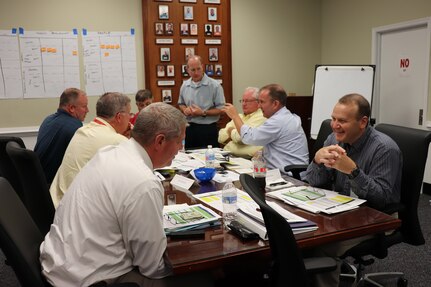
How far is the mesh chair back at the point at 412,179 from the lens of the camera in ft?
6.95

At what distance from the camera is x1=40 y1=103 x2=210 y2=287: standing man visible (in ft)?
4.42

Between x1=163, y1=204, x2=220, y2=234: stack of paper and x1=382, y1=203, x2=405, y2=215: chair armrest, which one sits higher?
x1=163, y1=204, x2=220, y2=234: stack of paper

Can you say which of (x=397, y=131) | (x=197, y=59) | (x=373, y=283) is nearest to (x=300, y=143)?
(x=397, y=131)

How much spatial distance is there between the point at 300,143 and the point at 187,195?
1.29 m

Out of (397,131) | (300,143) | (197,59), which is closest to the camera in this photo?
(397,131)

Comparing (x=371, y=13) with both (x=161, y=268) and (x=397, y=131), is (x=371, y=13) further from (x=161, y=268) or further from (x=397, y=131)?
(x=161, y=268)

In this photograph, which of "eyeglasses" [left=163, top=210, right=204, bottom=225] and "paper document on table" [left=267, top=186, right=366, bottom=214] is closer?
"eyeglasses" [left=163, top=210, right=204, bottom=225]

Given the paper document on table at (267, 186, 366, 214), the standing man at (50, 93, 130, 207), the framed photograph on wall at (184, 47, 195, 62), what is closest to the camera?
the paper document on table at (267, 186, 366, 214)

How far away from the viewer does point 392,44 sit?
4.86 meters

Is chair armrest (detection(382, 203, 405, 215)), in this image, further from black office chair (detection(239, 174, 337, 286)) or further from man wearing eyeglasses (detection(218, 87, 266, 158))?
man wearing eyeglasses (detection(218, 87, 266, 158))

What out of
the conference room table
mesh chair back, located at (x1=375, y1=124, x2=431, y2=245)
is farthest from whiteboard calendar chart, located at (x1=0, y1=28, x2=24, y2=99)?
mesh chair back, located at (x1=375, y1=124, x2=431, y2=245)

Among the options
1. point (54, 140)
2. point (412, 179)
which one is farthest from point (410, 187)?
point (54, 140)

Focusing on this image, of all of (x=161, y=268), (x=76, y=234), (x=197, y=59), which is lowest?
(x=161, y=268)

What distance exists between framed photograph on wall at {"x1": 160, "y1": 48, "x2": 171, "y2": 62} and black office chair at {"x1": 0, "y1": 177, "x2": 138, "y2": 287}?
3.87 m
